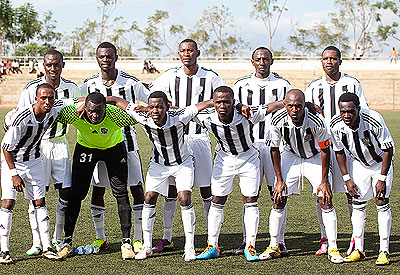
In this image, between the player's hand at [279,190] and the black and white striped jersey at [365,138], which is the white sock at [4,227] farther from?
the black and white striped jersey at [365,138]

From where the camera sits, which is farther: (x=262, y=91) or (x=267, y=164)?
(x=262, y=91)

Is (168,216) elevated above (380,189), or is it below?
below

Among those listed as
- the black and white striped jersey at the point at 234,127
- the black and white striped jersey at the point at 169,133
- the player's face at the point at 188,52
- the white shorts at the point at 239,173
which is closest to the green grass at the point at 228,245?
the white shorts at the point at 239,173

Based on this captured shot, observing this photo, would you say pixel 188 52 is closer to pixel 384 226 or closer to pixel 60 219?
pixel 60 219

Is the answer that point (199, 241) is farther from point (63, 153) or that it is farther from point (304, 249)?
point (63, 153)

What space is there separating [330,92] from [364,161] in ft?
3.26

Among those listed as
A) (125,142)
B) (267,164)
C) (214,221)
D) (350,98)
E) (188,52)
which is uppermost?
(188,52)

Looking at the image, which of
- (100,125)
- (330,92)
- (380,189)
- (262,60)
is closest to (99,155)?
(100,125)

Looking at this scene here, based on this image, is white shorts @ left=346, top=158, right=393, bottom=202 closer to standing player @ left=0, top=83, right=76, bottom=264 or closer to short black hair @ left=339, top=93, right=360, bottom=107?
short black hair @ left=339, top=93, right=360, bottom=107

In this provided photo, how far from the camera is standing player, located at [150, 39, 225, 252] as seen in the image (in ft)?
23.2

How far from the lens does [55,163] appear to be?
6715 millimetres

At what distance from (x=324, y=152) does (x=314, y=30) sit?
6489cm

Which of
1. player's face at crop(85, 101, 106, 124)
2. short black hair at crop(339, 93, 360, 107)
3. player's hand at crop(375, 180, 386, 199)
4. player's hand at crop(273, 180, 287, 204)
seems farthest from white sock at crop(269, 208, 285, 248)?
player's face at crop(85, 101, 106, 124)

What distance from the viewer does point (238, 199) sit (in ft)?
32.5
